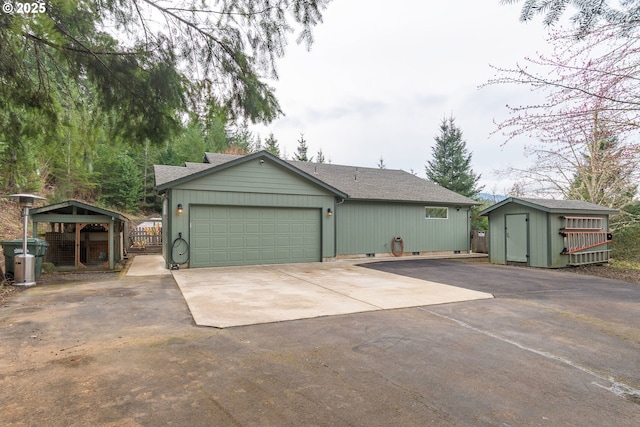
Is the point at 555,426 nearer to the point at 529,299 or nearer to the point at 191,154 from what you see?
the point at 529,299

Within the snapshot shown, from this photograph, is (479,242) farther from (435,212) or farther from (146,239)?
(146,239)

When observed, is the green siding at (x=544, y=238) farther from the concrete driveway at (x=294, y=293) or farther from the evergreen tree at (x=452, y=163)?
the evergreen tree at (x=452, y=163)

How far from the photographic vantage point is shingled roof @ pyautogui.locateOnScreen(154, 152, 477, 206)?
13164 mm

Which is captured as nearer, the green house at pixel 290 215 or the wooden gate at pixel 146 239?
the green house at pixel 290 215

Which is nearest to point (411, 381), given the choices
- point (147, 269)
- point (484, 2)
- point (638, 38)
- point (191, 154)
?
point (484, 2)

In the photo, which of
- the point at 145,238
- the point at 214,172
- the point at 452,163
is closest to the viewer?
the point at 214,172

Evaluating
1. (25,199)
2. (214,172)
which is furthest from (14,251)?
(214,172)

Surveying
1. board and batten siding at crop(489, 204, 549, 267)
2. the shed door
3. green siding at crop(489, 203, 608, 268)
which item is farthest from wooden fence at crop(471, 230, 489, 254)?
green siding at crop(489, 203, 608, 268)

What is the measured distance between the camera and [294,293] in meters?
6.49

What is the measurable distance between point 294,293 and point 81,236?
7.75 m

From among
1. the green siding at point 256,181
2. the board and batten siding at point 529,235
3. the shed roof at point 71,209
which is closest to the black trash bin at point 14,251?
the shed roof at point 71,209

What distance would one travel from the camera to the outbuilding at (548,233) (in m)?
10.5

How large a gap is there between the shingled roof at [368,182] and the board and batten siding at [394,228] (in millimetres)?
376

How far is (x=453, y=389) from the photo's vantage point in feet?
9.00
